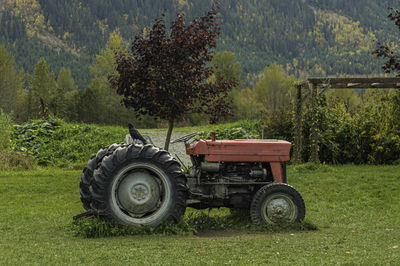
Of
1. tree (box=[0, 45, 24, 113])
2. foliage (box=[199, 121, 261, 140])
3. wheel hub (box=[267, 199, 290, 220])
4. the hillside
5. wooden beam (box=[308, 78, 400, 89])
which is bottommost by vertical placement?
wheel hub (box=[267, 199, 290, 220])

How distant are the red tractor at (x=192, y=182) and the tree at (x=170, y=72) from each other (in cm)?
399

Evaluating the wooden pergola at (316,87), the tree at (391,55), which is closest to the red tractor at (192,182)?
the tree at (391,55)

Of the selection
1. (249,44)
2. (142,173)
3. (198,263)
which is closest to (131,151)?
(142,173)

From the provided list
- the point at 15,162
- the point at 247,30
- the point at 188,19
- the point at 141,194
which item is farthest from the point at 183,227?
the point at 247,30

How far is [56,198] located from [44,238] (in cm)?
414

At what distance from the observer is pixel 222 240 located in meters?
6.31

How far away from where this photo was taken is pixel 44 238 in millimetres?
6480

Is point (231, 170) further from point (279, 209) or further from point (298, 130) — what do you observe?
point (298, 130)

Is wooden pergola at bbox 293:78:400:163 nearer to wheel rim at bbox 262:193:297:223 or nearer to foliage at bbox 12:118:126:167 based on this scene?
foliage at bbox 12:118:126:167

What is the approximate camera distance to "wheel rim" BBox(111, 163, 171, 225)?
6.88m

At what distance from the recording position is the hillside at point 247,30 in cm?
14325

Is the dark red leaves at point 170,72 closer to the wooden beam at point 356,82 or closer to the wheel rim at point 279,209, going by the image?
the wheel rim at point 279,209

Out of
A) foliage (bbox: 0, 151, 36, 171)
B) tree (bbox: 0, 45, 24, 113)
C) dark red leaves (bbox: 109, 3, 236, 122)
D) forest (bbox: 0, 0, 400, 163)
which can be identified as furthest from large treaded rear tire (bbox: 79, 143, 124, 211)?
tree (bbox: 0, 45, 24, 113)

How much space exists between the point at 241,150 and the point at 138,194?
5.25ft
